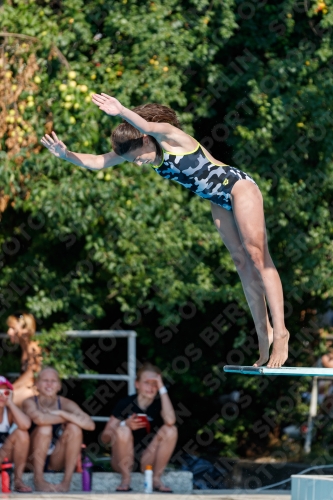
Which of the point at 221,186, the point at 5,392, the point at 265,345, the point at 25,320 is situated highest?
the point at 221,186

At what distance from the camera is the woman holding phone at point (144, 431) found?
24.4 feet

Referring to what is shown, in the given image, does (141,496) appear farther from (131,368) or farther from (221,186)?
(221,186)

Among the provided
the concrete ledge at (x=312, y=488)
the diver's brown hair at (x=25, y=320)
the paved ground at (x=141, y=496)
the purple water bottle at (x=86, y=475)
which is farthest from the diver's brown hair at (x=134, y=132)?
the diver's brown hair at (x=25, y=320)

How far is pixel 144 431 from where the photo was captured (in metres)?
7.69

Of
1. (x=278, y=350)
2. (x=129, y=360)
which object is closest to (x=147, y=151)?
(x=278, y=350)

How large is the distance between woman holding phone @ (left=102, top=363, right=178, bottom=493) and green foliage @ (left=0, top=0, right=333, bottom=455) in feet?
4.40

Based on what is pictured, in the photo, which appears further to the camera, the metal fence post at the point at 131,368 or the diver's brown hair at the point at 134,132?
the metal fence post at the point at 131,368

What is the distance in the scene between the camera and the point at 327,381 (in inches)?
410

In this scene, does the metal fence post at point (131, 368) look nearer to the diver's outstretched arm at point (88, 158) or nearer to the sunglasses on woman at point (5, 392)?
the sunglasses on woman at point (5, 392)

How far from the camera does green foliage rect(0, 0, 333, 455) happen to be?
8742mm

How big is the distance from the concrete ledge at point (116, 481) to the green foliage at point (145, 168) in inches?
64.3

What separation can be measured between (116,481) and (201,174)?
308cm

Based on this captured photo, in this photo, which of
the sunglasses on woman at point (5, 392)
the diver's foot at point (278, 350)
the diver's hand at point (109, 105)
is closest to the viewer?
the diver's hand at point (109, 105)

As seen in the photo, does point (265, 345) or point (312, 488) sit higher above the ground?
point (265, 345)
